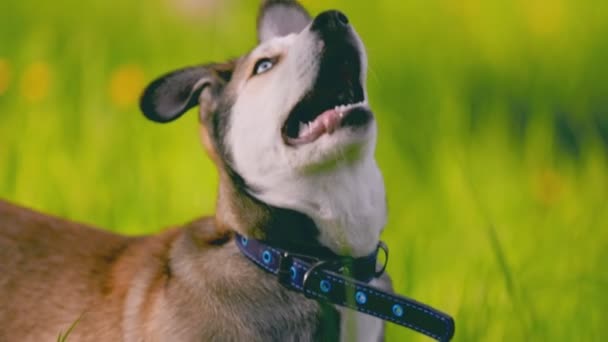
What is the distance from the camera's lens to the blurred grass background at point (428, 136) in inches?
188

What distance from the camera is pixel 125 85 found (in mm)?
6078

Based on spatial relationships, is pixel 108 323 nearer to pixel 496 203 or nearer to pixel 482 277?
pixel 482 277

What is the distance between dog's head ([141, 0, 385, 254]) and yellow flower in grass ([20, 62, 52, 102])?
2.43m

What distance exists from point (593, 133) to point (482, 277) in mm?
1207

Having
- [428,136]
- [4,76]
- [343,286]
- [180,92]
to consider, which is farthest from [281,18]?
[4,76]

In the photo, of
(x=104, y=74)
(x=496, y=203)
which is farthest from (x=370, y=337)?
(x=104, y=74)

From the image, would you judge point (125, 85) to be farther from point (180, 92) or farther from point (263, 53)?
point (263, 53)

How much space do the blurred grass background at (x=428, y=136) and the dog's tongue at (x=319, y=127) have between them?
0.67m

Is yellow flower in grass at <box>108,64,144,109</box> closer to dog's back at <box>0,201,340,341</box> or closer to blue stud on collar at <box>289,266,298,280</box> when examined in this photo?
dog's back at <box>0,201,340,341</box>

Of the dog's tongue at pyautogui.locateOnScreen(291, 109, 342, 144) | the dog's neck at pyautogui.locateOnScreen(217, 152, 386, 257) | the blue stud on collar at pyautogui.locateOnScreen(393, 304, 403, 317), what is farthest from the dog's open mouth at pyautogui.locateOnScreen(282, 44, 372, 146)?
the blue stud on collar at pyautogui.locateOnScreen(393, 304, 403, 317)

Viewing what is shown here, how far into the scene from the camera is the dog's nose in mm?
3609

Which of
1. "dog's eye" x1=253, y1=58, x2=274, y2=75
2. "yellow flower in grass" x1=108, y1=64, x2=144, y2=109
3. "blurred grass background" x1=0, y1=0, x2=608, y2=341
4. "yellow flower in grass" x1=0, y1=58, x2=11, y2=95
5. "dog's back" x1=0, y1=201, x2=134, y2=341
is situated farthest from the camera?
"yellow flower in grass" x1=0, y1=58, x2=11, y2=95

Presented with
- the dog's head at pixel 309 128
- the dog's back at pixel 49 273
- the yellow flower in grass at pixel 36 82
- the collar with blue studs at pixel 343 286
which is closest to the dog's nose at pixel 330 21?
the dog's head at pixel 309 128

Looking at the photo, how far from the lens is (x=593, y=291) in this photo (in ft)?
15.1
